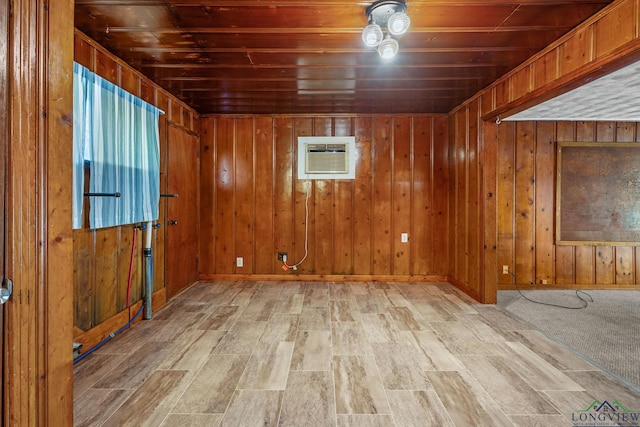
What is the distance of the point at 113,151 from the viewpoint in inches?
93.7

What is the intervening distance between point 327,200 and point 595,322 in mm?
3147

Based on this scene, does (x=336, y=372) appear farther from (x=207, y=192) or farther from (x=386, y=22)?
(x=207, y=192)

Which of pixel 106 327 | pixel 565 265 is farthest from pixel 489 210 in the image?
pixel 106 327

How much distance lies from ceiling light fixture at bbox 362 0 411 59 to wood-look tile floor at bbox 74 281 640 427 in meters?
2.18

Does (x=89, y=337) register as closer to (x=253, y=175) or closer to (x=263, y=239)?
(x=263, y=239)

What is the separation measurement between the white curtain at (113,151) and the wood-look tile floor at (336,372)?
3.52ft

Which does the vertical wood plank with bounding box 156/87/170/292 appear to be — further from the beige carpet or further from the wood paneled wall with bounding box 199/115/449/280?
the beige carpet

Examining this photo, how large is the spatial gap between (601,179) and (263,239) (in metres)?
4.56

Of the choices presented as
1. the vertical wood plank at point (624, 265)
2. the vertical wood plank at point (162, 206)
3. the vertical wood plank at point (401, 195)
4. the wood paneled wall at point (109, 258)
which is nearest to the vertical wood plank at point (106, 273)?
the wood paneled wall at point (109, 258)

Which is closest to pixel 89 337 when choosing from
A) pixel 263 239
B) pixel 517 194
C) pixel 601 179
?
pixel 263 239

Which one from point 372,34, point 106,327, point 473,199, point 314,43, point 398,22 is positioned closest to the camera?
point 398,22

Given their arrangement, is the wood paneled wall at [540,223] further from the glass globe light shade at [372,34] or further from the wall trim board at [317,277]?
the glass globe light shade at [372,34]

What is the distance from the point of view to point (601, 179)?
13.0ft

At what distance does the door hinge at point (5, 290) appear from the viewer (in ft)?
2.97
